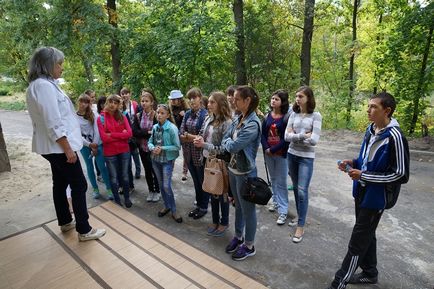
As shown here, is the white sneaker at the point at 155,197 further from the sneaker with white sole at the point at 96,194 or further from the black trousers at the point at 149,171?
the sneaker with white sole at the point at 96,194

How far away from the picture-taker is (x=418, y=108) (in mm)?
9109

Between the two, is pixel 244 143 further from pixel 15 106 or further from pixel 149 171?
pixel 15 106

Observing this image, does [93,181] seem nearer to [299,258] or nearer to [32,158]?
[32,158]

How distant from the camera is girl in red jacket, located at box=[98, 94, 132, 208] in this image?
13.9ft

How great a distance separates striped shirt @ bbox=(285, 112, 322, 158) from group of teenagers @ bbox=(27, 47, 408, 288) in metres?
0.01

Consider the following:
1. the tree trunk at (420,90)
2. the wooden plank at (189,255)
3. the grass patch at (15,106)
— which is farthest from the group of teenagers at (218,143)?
the grass patch at (15,106)

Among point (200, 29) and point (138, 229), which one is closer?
point (138, 229)

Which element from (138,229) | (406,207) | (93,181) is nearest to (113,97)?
(93,181)

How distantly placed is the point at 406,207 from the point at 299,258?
2301 mm

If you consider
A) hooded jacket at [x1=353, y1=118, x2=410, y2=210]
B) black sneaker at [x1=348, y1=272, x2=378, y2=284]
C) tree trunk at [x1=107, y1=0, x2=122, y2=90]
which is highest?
tree trunk at [x1=107, y1=0, x2=122, y2=90]

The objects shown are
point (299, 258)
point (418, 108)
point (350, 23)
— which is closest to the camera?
point (299, 258)

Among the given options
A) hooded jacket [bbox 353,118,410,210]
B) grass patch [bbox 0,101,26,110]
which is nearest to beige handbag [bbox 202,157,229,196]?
hooded jacket [bbox 353,118,410,210]

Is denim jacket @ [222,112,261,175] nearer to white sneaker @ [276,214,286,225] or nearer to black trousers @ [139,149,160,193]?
white sneaker @ [276,214,286,225]

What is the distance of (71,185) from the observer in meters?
2.98
